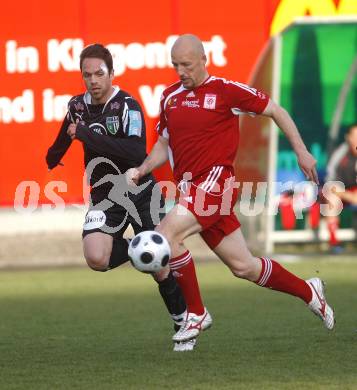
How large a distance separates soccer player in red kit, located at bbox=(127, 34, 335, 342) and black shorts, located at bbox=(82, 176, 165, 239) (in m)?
0.78

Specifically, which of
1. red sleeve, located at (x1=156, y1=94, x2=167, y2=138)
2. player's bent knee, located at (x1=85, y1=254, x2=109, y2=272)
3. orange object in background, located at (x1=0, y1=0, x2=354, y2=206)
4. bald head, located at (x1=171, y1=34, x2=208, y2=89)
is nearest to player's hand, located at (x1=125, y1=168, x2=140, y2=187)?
red sleeve, located at (x1=156, y1=94, x2=167, y2=138)

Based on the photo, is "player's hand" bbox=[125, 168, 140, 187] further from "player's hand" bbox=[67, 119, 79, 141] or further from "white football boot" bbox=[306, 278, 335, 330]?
"white football boot" bbox=[306, 278, 335, 330]

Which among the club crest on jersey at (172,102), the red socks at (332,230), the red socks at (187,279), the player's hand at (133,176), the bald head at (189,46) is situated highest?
the bald head at (189,46)

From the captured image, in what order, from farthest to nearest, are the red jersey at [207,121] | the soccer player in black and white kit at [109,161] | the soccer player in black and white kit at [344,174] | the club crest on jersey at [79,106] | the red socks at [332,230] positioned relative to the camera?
1. the soccer player in black and white kit at [344,174]
2. the red socks at [332,230]
3. the club crest on jersey at [79,106]
4. the soccer player in black and white kit at [109,161]
5. the red jersey at [207,121]

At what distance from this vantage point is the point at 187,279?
27.5 feet

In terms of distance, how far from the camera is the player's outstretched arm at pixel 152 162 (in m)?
8.16

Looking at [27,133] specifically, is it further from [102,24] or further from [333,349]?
[333,349]

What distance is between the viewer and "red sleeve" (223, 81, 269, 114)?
320 inches

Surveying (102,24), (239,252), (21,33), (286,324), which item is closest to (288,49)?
(102,24)

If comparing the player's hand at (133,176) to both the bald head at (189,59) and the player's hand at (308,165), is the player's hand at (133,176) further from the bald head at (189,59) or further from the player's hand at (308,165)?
the player's hand at (308,165)

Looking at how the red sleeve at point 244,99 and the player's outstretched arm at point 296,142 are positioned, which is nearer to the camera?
the player's outstretched arm at point 296,142

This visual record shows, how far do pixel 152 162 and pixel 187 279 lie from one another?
2.62 ft

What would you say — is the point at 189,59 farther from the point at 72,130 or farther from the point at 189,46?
the point at 72,130

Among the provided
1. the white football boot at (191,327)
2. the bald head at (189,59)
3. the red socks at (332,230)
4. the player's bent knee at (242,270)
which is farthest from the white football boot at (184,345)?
the red socks at (332,230)
